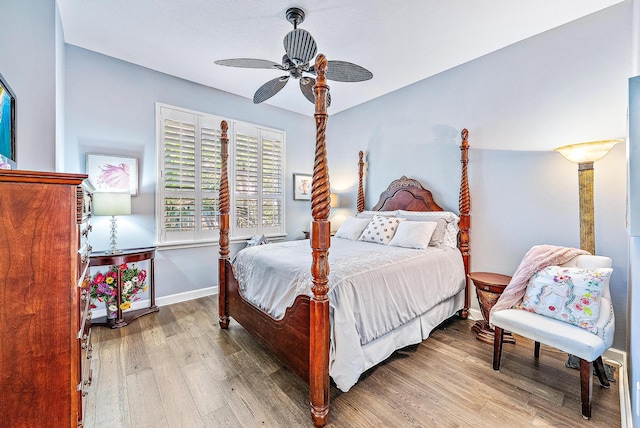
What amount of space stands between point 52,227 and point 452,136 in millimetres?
3632

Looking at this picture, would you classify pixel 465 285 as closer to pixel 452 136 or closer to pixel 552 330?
pixel 552 330

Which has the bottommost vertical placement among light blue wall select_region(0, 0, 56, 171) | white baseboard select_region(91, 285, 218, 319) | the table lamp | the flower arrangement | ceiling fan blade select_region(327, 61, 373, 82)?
white baseboard select_region(91, 285, 218, 319)

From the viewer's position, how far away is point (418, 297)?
7.71 feet

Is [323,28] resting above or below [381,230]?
above

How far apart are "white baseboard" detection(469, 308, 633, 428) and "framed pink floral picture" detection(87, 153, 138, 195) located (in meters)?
4.45

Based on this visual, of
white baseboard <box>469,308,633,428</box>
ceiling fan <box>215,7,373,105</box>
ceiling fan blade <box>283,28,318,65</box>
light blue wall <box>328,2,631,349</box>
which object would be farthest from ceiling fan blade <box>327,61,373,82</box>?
Answer: white baseboard <box>469,308,633,428</box>

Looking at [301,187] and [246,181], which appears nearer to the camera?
[246,181]

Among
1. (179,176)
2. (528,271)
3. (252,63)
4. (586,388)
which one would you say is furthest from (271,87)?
(586,388)

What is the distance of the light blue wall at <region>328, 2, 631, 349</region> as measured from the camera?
224cm

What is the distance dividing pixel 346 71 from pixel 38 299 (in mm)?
2334

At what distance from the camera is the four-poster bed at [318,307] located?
160cm

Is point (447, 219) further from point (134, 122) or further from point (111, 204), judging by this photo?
point (134, 122)

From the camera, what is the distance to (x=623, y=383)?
1.91 meters

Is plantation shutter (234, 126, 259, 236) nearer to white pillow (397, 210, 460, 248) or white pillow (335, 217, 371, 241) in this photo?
white pillow (335, 217, 371, 241)
